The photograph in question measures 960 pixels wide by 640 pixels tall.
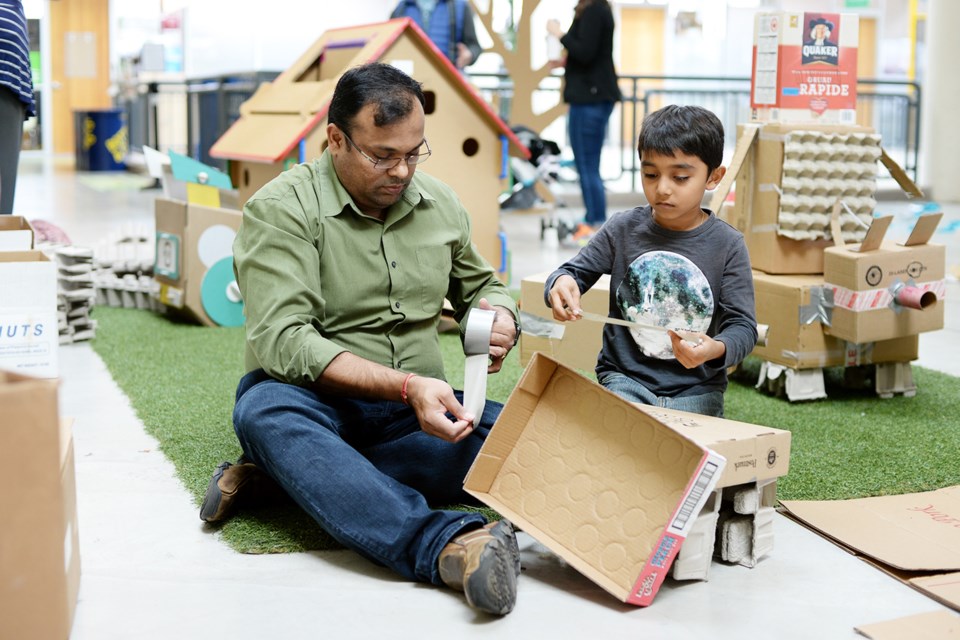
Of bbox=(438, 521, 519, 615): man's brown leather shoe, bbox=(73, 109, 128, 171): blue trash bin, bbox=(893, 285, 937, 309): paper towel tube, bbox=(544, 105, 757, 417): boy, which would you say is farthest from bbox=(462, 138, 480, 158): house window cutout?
bbox=(73, 109, 128, 171): blue trash bin

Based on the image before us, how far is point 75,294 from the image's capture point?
3.76 metres

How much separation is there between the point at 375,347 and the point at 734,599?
0.79m

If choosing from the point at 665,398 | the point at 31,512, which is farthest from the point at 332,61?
the point at 31,512

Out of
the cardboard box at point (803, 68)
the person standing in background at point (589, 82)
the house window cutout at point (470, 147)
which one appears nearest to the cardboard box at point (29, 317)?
the cardboard box at point (803, 68)

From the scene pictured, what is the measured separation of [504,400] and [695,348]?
42.1 inches

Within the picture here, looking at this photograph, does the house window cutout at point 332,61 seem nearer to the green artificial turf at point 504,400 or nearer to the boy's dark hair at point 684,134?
the green artificial turf at point 504,400

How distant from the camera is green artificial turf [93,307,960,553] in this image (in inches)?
91.0

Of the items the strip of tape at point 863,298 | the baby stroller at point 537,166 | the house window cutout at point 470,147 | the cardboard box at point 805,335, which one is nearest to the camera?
the strip of tape at point 863,298

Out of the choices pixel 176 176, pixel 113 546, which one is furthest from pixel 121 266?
pixel 113 546

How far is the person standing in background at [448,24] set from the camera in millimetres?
6539

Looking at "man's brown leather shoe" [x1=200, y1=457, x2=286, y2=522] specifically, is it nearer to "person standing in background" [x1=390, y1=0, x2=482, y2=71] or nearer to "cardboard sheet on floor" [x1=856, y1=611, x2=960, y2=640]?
"cardboard sheet on floor" [x1=856, y1=611, x2=960, y2=640]

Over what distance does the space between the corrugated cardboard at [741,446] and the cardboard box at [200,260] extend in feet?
7.88

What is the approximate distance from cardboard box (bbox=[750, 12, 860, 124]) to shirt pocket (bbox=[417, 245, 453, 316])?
1.49 meters

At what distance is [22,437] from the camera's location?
141 cm
